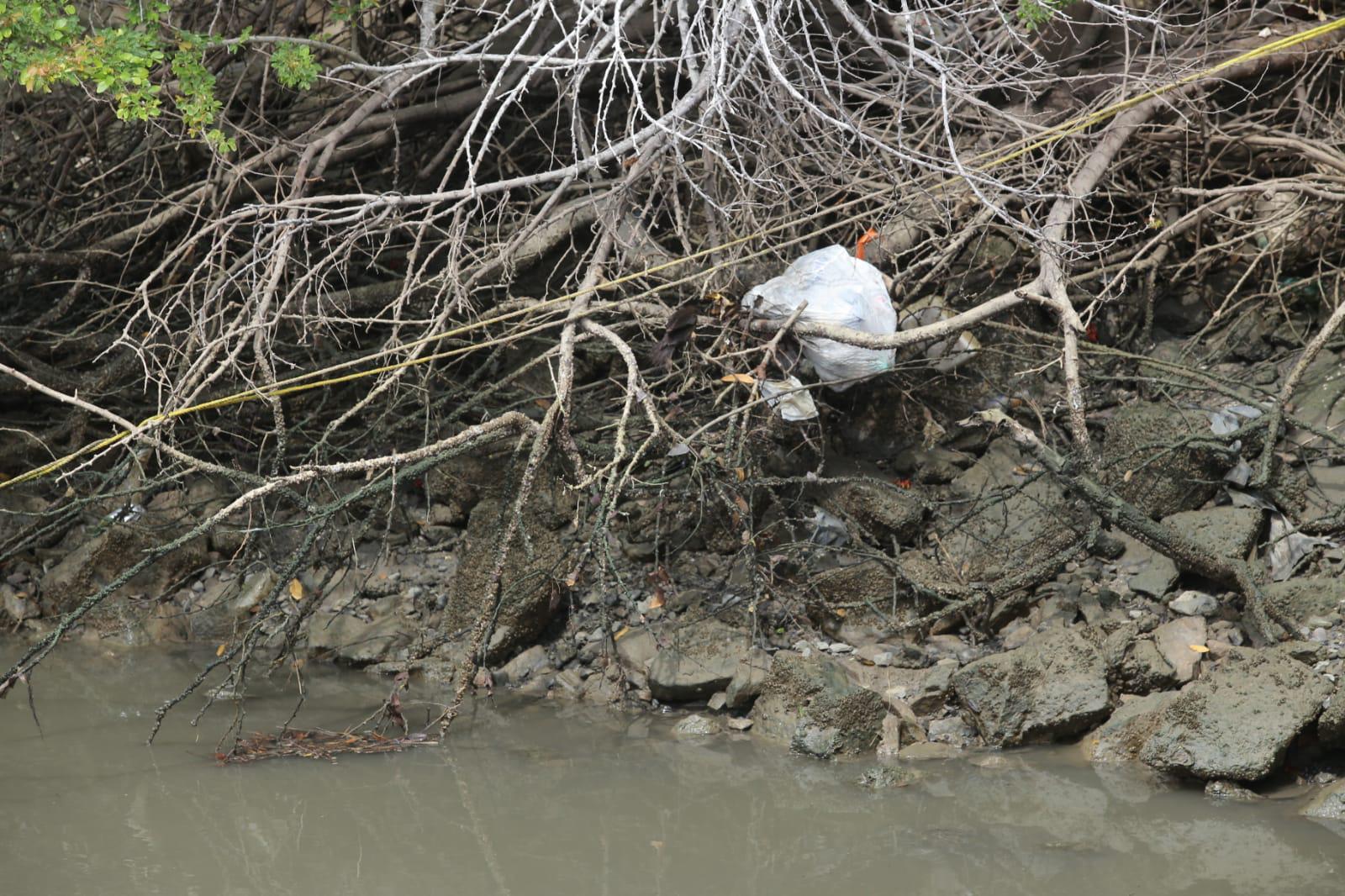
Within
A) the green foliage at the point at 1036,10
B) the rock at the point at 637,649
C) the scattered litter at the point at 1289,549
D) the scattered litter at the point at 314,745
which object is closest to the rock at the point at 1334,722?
the scattered litter at the point at 1289,549

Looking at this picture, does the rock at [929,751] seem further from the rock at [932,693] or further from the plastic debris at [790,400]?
the plastic debris at [790,400]

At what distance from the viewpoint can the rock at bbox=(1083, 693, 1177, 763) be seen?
4.05 m

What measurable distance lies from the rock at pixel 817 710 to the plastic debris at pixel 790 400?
930 millimetres

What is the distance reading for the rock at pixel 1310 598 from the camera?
14.3 feet

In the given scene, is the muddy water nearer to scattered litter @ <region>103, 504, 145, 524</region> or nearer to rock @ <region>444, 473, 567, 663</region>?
rock @ <region>444, 473, 567, 663</region>

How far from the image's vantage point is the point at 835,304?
4719mm

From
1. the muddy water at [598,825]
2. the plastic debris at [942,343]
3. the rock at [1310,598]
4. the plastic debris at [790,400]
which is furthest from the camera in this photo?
the plastic debris at [942,343]

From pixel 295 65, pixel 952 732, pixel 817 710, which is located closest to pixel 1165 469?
pixel 952 732

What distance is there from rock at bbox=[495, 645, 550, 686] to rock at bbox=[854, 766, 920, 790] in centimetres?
147

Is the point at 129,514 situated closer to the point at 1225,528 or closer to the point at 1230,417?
the point at 1225,528

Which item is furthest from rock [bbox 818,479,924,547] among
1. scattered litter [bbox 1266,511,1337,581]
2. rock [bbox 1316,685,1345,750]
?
rock [bbox 1316,685,1345,750]

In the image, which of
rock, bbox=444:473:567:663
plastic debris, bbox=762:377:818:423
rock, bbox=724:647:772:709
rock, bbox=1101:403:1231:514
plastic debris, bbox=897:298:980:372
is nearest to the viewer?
rock, bbox=724:647:772:709

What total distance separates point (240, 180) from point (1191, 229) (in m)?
4.20

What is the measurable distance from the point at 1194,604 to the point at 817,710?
57.9 inches
